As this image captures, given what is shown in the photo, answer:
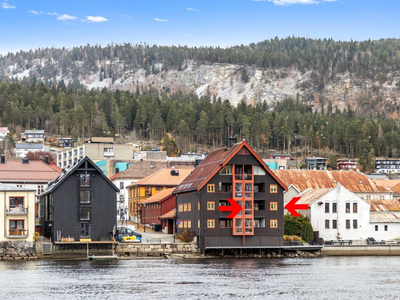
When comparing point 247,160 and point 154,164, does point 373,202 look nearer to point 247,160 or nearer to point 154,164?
point 247,160

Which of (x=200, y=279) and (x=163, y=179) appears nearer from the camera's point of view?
(x=200, y=279)

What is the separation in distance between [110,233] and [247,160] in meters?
18.7

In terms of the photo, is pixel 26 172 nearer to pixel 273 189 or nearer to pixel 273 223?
pixel 273 189

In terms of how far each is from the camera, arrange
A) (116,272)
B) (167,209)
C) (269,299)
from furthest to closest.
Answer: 1. (167,209)
2. (116,272)
3. (269,299)

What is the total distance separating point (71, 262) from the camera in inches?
3187

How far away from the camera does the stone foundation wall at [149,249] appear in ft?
280

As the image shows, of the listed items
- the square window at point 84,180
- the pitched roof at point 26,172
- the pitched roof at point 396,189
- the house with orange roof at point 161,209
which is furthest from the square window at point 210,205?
the pitched roof at point 396,189

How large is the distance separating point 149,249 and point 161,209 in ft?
78.6

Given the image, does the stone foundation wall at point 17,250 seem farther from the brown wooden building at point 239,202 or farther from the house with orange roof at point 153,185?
the house with orange roof at point 153,185

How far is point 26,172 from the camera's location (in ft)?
392

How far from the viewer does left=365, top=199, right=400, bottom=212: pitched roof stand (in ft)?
356

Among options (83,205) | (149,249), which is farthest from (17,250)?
(149,249)

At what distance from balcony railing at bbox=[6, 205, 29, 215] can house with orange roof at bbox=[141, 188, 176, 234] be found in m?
24.3

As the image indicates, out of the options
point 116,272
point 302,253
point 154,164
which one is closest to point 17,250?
point 116,272
